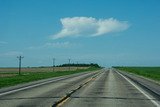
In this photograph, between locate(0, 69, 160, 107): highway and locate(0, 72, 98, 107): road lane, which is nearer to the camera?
locate(0, 72, 98, 107): road lane

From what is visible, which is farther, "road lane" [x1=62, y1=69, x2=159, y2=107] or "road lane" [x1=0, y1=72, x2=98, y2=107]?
"road lane" [x1=62, y1=69, x2=159, y2=107]

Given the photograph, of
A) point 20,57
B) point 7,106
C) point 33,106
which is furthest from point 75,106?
point 20,57

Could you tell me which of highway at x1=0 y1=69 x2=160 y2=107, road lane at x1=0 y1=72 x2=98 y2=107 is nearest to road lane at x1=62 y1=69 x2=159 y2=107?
highway at x1=0 y1=69 x2=160 y2=107

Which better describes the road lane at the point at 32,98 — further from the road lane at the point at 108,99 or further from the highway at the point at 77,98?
the road lane at the point at 108,99

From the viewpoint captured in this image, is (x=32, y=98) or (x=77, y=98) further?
(x=77, y=98)

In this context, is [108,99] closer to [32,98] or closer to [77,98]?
[77,98]

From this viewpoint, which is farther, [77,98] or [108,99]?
[77,98]

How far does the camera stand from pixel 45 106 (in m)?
14.8

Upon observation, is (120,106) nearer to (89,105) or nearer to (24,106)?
(89,105)

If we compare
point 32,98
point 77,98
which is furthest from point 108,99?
point 32,98

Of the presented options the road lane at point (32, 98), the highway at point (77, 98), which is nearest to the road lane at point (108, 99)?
the highway at point (77, 98)

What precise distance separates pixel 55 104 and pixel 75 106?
0.99 metres

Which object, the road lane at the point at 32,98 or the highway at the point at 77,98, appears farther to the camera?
the highway at the point at 77,98

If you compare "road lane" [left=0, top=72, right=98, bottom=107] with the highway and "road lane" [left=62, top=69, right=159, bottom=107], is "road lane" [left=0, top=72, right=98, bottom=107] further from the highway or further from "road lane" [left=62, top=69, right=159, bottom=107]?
"road lane" [left=62, top=69, right=159, bottom=107]
